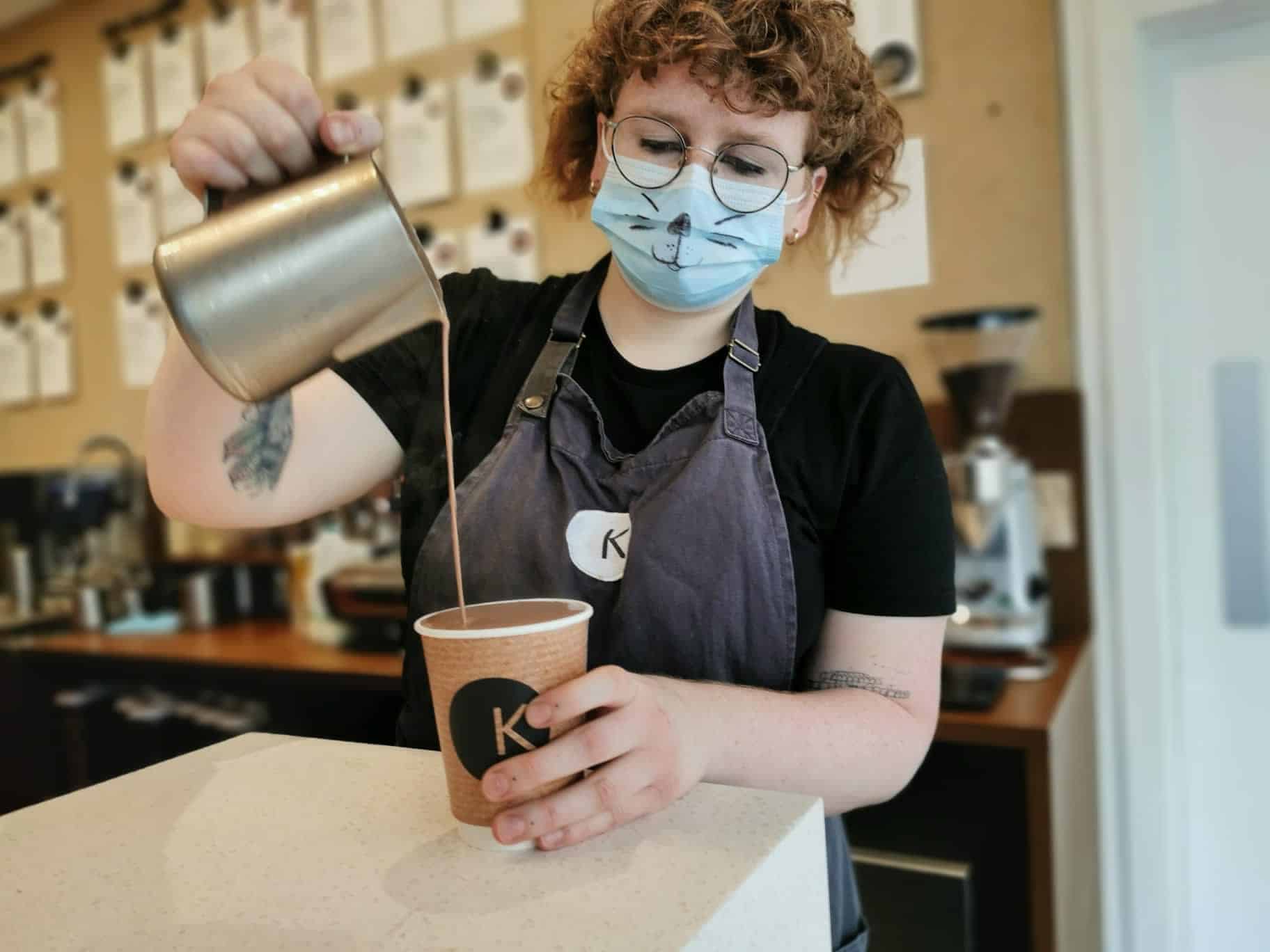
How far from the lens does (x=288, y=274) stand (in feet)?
1.63

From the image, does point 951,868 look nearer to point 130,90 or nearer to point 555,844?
point 555,844

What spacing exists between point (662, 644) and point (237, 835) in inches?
12.8

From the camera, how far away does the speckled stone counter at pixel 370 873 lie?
1.40ft

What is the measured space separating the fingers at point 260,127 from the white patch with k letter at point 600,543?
1.05ft

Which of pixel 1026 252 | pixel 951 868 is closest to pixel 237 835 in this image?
pixel 951 868

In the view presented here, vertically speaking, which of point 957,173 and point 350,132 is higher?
point 957,173

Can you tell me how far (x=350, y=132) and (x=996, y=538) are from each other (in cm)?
129

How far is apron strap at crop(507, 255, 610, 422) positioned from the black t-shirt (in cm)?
1

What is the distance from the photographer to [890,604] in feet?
2.47

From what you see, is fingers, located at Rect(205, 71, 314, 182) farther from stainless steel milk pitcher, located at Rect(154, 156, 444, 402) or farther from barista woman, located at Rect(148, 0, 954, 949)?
barista woman, located at Rect(148, 0, 954, 949)

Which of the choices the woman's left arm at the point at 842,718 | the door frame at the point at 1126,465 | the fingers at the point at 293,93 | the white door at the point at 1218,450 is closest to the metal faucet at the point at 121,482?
the fingers at the point at 293,93

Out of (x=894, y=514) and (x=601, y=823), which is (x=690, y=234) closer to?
(x=894, y=514)

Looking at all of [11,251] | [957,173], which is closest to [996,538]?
[957,173]

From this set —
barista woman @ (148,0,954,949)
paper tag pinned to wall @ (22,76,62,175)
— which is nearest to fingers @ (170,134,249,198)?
barista woman @ (148,0,954,949)
